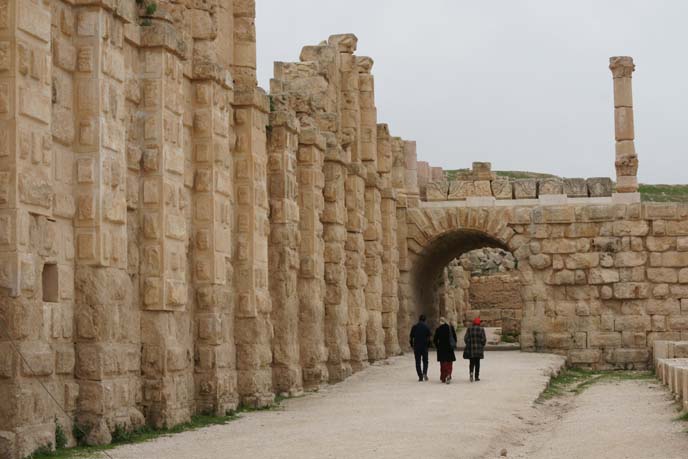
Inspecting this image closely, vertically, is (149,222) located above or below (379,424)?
above

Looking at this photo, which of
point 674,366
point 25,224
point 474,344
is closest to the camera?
point 25,224

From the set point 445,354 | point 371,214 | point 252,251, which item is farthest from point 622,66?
point 252,251

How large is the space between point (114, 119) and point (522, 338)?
17.4 metres

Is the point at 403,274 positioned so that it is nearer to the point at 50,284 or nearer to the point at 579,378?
the point at 579,378

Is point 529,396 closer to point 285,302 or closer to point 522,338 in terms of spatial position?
point 285,302

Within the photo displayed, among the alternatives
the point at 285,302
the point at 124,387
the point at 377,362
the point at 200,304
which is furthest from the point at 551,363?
the point at 124,387

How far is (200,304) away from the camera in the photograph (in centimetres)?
1465

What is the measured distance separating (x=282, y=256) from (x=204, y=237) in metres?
3.31

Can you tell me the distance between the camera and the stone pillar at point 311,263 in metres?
A: 19.3

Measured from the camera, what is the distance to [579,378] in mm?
24438

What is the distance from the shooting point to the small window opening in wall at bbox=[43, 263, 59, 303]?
1103 cm

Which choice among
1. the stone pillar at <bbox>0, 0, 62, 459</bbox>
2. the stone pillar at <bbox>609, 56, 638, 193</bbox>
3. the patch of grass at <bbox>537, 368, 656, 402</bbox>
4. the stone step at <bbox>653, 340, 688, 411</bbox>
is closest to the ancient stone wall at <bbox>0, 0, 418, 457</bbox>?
the stone pillar at <bbox>0, 0, 62, 459</bbox>

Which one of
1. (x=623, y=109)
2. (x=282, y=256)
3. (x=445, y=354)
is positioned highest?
(x=623, y=109)

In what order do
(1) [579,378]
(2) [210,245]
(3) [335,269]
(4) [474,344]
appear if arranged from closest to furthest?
1. (2) [210,245]
2. (4) [474,344]
3. (3) [335,269]
4. (1) [579,378]
